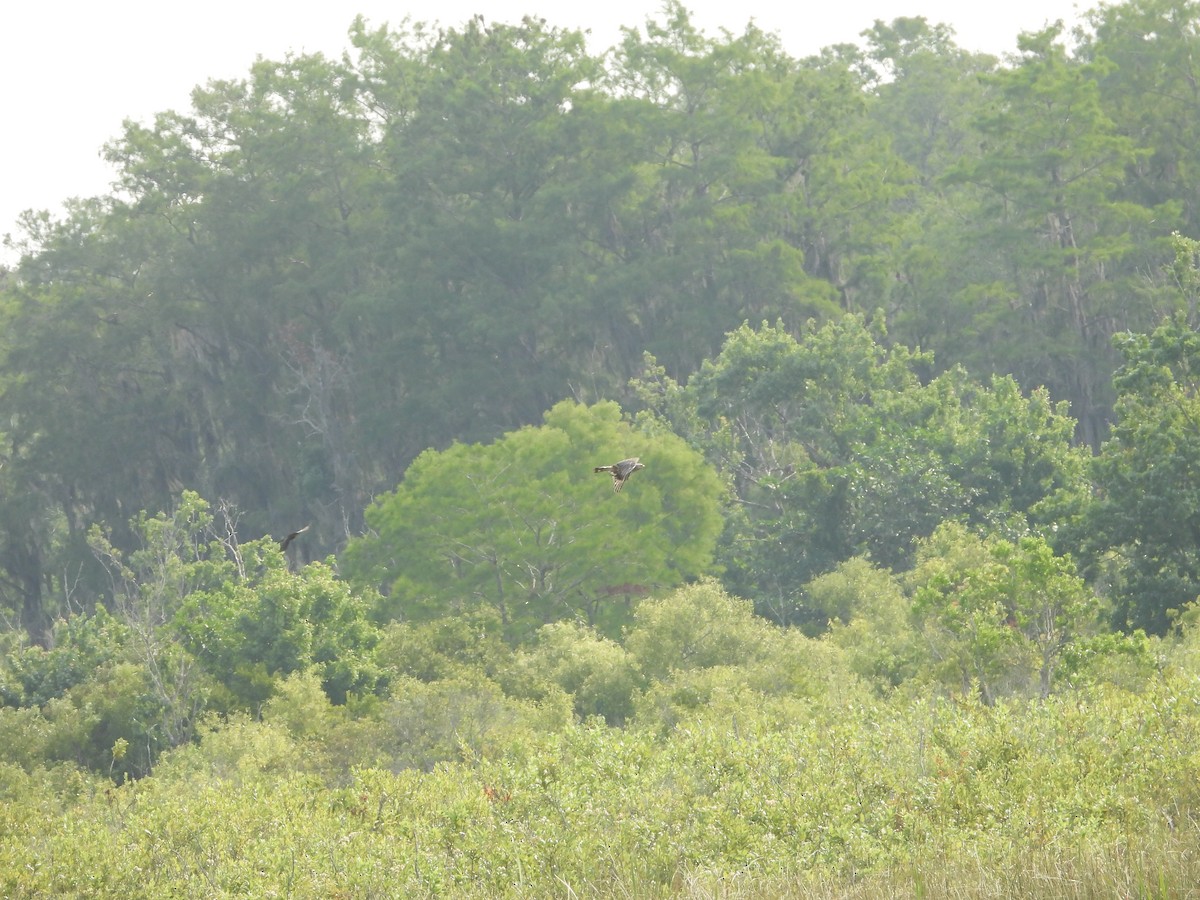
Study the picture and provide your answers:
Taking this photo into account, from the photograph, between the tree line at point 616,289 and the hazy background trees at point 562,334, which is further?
the tree line at point 616,289

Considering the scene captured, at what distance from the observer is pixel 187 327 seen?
205 ft

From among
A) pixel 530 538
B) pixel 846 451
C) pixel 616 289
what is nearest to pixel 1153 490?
pixel 530 538

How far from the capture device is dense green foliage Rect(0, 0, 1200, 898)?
17.4 m

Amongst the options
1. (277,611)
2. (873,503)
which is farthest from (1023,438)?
(277,611)

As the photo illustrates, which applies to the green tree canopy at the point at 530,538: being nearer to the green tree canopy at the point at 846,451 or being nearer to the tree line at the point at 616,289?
the tree line at the point at 616,289

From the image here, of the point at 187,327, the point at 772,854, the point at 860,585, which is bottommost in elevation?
the point at 860,585

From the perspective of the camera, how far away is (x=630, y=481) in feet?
142

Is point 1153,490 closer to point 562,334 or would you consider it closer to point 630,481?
point 630,481

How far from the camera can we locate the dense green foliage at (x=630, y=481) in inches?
686

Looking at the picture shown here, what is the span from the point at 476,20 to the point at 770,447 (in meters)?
20.3

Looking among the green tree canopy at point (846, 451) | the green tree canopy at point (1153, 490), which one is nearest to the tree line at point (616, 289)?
the green tree canopy at point (846, 451)

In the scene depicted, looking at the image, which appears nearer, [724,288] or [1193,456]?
[1193,456]

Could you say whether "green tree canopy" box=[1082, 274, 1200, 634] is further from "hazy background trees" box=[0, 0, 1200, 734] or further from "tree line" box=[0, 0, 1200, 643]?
"tree line" box=[0, 0, 1200, 643]

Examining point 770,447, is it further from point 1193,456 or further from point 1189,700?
point 1189,700
